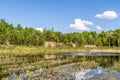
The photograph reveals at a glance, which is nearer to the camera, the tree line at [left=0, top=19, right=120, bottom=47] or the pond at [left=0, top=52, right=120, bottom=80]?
the pond at [left=0, top=52, right=120, bottom=80]

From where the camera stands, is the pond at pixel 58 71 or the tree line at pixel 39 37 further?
the tree line at pixel 39 37

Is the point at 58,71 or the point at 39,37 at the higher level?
the point at 39,37

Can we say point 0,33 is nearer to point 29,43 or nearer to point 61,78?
point 29,43

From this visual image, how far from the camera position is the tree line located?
322 ft

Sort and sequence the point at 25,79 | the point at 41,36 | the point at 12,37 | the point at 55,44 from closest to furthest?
the point at 25,79, the point at 12,37, the point at 41,36, the point at 55,44

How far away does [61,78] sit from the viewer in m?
19.0

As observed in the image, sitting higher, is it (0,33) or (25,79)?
(0,33)

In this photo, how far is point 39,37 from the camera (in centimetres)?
11400

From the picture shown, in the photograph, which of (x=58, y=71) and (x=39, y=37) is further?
(x=39, y=37)

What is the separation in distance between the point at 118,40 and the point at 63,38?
3478 centimetres

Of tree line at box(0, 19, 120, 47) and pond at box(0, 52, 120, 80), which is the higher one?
tree line at box(0, 19, 120, 47)

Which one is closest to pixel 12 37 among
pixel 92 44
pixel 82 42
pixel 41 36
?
pixel 41 36

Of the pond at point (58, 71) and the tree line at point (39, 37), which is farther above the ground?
the tree line at point (39, 37)

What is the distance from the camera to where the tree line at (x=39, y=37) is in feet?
322
